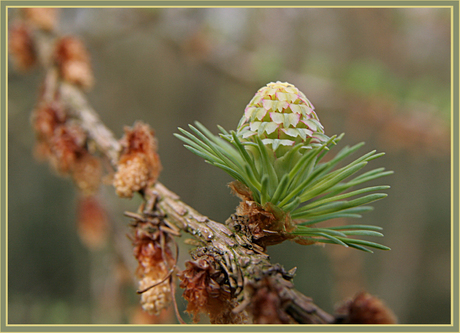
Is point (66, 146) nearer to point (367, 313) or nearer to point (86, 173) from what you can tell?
point (86, 173)

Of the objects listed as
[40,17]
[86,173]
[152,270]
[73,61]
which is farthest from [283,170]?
[40,17]

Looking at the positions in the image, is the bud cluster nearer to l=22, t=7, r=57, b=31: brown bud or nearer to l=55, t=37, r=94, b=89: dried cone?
l=55, t=37, r=94, b=89: dried cone

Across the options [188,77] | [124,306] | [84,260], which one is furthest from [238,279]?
[188,77]

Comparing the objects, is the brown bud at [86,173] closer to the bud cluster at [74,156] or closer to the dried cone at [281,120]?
the bud cluster at [74,156]

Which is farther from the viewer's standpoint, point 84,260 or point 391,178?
point 391,178

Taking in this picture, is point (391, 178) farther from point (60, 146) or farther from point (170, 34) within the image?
point (60, 146)

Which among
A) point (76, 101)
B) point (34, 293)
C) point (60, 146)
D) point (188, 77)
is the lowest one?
point (34, 293)
